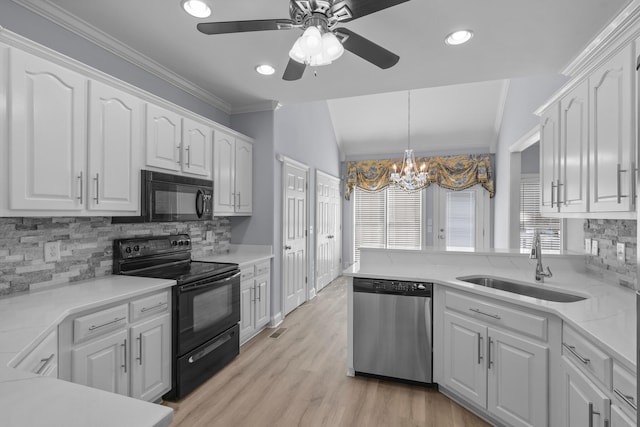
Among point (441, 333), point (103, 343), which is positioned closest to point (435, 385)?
point (441, 333)

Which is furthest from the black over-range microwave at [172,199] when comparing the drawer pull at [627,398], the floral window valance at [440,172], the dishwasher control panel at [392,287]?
the floral window valance at [440,172]

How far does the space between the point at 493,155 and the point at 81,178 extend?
6.25 m

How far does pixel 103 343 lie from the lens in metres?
1.78

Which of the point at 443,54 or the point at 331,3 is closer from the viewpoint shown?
the point at 331,3

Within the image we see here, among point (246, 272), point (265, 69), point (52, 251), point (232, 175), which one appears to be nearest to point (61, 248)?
point (52, 251)

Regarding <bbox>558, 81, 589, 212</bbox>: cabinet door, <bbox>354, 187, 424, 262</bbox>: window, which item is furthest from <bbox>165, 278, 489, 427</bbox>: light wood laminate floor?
<bbox>354, 187, 424, 262</bbox>: window

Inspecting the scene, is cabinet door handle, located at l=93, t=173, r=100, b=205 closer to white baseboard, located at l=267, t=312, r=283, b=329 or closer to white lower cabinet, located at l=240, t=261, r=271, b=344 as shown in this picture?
white lower cabinet, located at l=240, t=261, r=271, b=344

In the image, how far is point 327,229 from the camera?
581 centimetres

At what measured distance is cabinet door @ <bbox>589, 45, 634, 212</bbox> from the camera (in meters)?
1.53

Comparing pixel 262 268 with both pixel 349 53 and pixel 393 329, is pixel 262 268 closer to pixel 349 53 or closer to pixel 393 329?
pixel 393 329

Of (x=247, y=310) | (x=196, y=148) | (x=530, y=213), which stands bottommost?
(x=247, y=310)

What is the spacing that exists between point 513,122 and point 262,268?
3774 millimetres

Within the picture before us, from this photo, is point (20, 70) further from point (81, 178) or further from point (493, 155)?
point (493, 155)

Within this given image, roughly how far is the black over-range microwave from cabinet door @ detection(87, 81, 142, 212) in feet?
0.24
